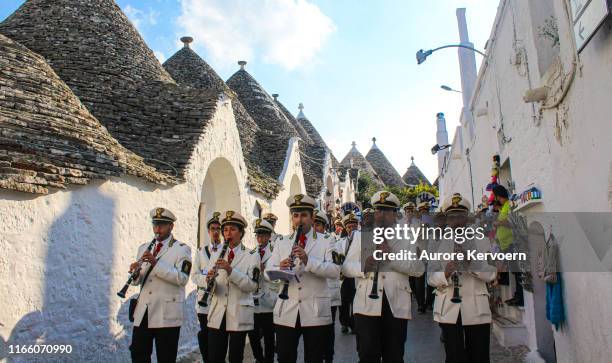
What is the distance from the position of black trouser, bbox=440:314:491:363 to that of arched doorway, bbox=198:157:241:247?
6884 mm

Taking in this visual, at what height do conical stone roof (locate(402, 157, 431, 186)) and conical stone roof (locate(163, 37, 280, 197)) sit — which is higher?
conical stone roof (locate(402, 157, 431, 186))

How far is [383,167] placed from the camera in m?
40.5

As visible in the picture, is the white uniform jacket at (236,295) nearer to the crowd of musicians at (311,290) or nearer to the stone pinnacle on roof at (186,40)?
the crowd of musicians at (311,290)

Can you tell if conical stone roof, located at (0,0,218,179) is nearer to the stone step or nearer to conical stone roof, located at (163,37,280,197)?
conical stone roof, located at (163,37,280,197)

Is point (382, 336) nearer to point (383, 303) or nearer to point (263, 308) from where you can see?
point (383, 303)

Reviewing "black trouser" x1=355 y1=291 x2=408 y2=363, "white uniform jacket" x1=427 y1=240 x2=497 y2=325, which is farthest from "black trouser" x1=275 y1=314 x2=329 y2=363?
"white uniform jacket" x1=427 y1=240 x2=497 y2=325

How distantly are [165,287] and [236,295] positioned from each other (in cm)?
75

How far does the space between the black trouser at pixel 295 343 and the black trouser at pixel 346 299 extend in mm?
3552

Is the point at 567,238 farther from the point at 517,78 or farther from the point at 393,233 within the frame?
the point at 517,78

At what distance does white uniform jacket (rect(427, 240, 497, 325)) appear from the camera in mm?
4637

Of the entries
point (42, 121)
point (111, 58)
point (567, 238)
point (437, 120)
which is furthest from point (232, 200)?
point (437, 120)

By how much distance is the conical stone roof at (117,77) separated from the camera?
29.5ft

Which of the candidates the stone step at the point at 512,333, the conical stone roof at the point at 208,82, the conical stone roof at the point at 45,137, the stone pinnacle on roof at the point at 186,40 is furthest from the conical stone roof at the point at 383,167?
the conical stone roof at the point at 45,137

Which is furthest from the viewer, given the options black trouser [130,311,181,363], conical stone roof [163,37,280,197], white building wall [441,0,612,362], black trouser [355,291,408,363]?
conical stone roof [163,37,280,197]
